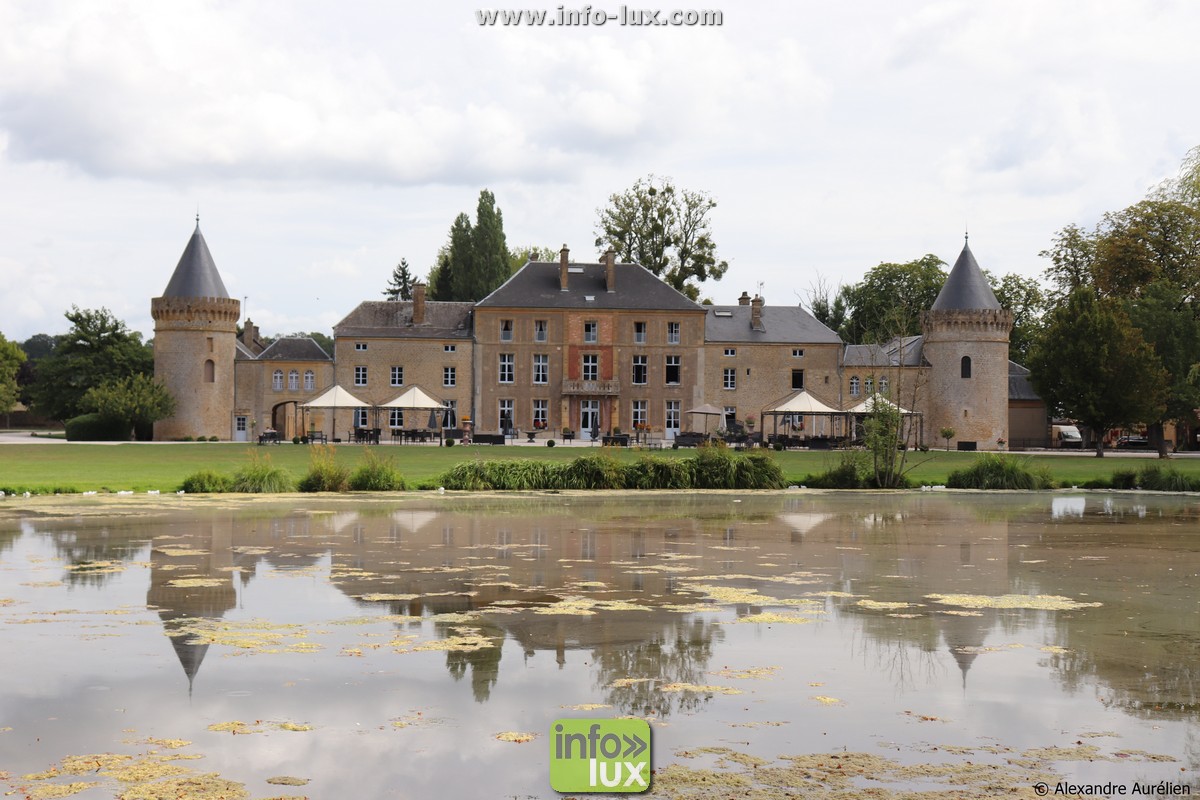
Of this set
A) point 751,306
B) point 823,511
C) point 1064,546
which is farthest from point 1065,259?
point 1064,546

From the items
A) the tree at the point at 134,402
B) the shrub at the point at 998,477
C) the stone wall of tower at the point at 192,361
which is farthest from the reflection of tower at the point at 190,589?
the stone wall of tower at the point at 192,361

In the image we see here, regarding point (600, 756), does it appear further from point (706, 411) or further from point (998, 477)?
point (706, 411)

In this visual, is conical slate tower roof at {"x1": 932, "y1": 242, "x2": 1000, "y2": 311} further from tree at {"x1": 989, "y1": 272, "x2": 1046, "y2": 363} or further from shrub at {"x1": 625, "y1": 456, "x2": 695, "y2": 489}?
shrub at {"x1": 625, "y1": 456, "x2": 695, "y2": 489}

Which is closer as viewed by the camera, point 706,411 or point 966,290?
point 706,411

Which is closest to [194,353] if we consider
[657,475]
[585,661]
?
[657,475]

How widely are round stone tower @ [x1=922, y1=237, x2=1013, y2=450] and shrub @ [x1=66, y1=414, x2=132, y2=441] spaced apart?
1436 inches

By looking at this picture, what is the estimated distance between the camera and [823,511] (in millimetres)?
19938

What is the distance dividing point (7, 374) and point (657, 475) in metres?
55.7

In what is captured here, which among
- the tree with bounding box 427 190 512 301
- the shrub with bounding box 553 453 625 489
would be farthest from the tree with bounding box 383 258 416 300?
the shrub with bounding box 553 453 625 489

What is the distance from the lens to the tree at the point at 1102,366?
154 feet

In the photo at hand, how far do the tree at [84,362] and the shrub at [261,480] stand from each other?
3623cm

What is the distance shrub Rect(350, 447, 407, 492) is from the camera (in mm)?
23297

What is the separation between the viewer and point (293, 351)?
5925 cm

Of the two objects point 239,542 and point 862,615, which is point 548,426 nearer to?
point 239,542
